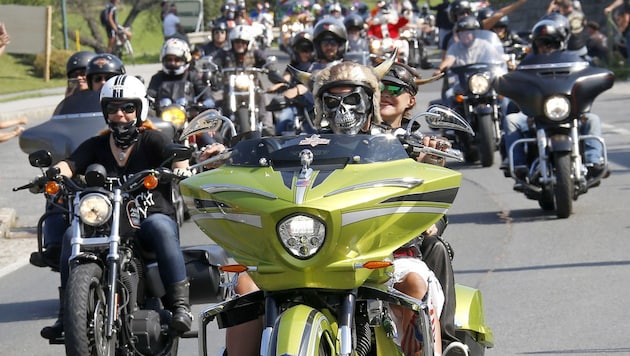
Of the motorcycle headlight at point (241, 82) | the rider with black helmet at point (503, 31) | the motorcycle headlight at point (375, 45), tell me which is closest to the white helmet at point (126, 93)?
the motorcycle headlight at point (241, 82)

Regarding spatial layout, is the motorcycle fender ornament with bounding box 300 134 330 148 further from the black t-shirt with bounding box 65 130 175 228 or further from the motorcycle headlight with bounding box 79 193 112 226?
the black t-shirt with bounding box 65 130 175 228

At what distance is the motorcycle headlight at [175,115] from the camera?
49.7ft

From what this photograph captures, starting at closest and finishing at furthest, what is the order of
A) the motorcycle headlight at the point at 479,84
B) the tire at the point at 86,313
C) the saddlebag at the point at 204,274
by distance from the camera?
the tire at the point at 86,313 < the saddlebag at the point at 204,274 < the motorcycle headlight at the point at 479,84

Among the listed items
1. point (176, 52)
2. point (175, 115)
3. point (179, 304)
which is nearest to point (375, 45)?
point (176, 52)

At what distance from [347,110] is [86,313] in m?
1.71

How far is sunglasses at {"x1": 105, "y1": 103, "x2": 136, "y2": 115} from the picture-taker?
8617 mm

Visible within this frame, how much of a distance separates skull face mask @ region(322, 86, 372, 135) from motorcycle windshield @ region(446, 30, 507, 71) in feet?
41.8

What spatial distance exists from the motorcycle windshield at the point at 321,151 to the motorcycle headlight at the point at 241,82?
1368 cm

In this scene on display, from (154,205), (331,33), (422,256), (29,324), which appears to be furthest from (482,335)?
(331,33)

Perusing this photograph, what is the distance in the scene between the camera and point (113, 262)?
7.70 meters

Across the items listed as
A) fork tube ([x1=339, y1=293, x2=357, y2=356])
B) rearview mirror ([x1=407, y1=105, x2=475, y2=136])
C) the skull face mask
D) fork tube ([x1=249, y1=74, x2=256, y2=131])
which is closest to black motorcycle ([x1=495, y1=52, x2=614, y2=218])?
fork tube ([x1=249, y1=74, x2=256, y2=131])

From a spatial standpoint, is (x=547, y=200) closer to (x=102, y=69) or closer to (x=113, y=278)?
(x=102, y=69)

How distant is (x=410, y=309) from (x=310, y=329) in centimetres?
67

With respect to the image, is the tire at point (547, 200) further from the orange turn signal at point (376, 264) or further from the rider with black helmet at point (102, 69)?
the orange turn signal at point (376, 264)
